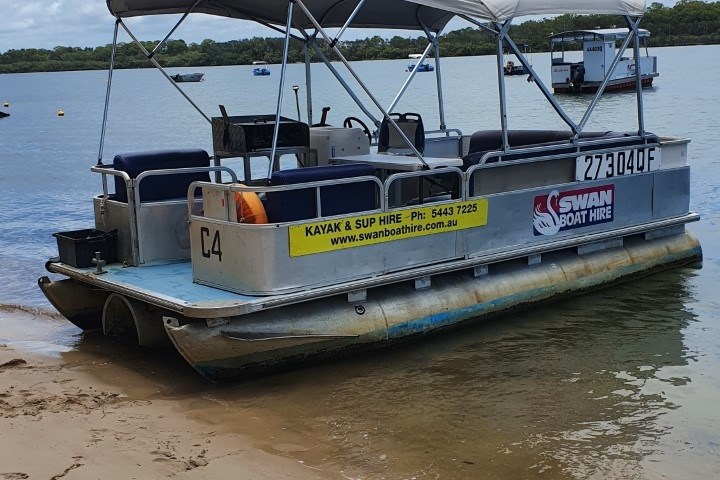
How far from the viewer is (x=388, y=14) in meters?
11.1

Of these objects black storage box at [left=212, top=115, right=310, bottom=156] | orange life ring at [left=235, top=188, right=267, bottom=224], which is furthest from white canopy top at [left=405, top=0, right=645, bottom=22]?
orange life ring at [left=235, top=188, right=267, bottom=224]

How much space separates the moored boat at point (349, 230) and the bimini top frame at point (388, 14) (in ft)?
0.09

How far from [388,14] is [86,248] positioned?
459 cm

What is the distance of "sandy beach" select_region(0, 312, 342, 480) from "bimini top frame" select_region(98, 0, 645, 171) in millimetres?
2165

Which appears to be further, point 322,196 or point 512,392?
point 322,196

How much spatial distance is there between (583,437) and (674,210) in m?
4.98

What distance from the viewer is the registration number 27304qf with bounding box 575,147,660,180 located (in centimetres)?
984

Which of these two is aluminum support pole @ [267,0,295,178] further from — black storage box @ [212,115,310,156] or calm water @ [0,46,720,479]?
calm water @ [0,46,720,479]

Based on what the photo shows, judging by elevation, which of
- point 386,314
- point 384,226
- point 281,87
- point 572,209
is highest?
point 281,87

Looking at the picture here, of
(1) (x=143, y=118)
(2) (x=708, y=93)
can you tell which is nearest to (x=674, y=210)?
(2) (x=708, y=93)

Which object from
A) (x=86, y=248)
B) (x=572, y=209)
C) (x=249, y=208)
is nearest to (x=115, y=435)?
(x=249, y=208)

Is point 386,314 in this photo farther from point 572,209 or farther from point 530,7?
point 530,7

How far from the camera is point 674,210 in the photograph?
11.0m

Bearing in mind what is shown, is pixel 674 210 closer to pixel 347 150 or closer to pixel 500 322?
pixel 500 322
